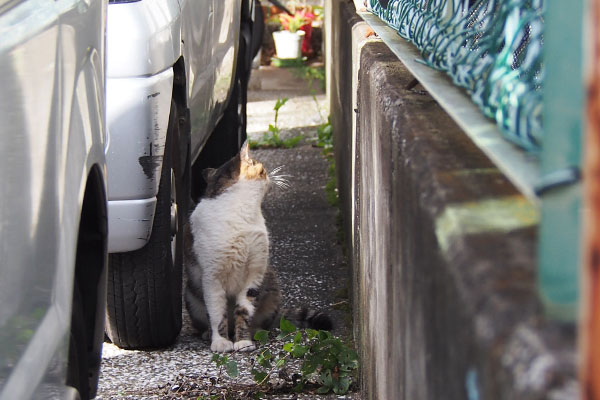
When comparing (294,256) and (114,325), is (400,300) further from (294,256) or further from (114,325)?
(294,256)

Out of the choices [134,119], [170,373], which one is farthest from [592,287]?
[170,373]

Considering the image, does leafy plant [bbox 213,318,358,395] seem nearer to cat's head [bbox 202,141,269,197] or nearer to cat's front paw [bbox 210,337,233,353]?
cat's front paw [bbox 210,337,233,353]

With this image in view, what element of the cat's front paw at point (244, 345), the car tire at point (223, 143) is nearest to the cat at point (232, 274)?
the cat's front paw at point (244, 345)

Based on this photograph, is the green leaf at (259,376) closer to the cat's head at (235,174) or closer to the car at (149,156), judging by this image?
the car at (149,156)

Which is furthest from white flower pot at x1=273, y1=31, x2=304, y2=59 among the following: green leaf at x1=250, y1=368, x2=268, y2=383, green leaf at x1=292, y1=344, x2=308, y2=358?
green leaf at x1=250, y1=368, x2=268, y2=383

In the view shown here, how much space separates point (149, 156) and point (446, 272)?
7.41ft

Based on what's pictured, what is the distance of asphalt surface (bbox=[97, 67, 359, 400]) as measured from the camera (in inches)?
143

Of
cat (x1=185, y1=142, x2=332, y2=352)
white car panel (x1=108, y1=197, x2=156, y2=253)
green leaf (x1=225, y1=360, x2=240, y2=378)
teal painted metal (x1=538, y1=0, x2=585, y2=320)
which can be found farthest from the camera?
cat (x1=185, y1=142, x2=332, y2=352)

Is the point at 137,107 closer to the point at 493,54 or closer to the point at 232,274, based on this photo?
the point at 232,274

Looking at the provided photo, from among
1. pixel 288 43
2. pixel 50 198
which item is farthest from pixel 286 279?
pixel 288 43

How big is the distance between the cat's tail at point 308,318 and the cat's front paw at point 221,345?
337 mm

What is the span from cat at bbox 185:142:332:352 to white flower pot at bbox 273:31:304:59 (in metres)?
7.13

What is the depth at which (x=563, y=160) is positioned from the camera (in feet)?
3.54

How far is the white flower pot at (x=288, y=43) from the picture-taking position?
11.4m
